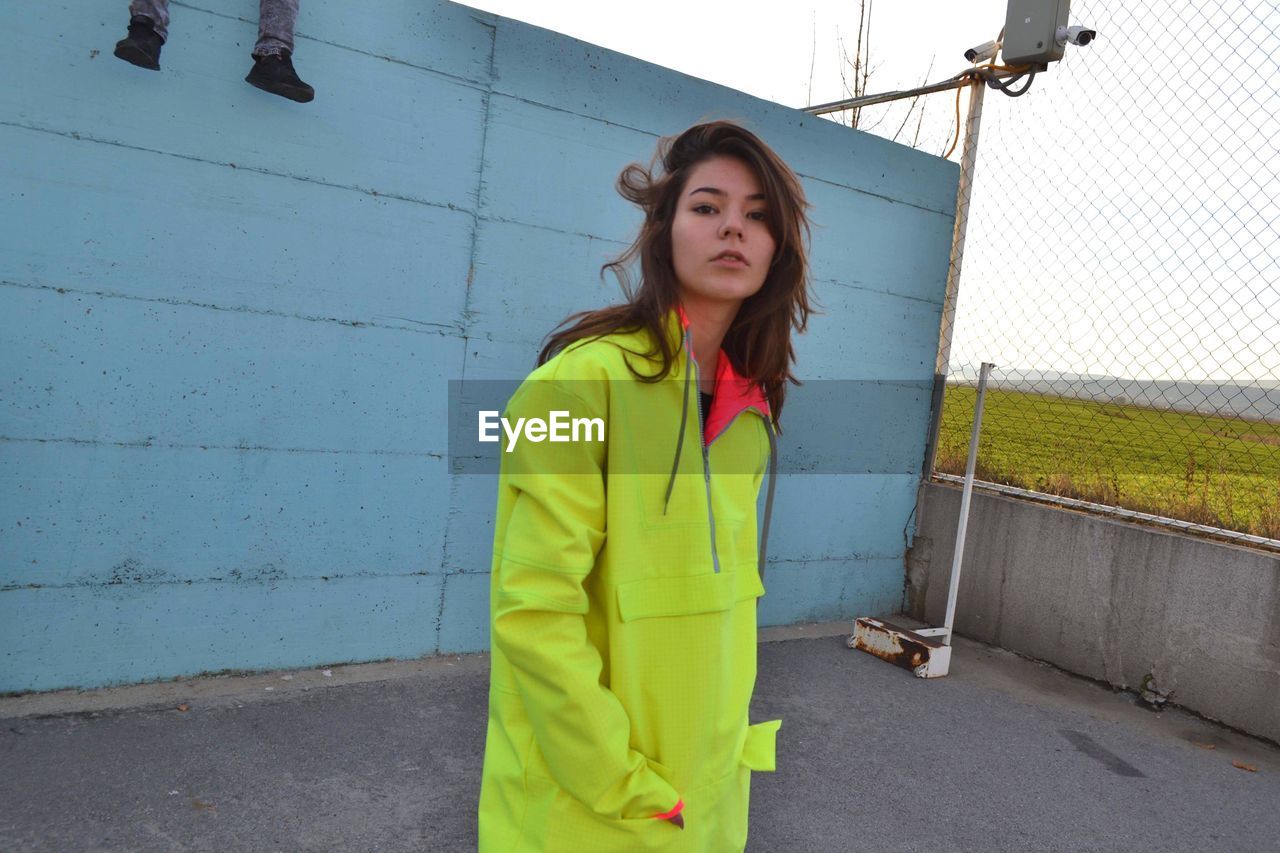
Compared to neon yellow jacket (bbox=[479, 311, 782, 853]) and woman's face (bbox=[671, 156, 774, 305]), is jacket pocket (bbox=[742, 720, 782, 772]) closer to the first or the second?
neon yellow jacket (bbox=[479, 311, 782, 853])

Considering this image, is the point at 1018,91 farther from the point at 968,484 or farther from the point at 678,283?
the point at 678,283

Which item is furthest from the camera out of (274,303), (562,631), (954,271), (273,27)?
(954,271)

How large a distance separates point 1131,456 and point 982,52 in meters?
2.49

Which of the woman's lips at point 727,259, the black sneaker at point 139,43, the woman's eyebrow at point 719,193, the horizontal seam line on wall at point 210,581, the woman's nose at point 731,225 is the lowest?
the horizontal seam line on wall at point 210,581

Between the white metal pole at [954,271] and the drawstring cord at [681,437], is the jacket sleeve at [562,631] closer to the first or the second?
the drawstring cord at [681,437]

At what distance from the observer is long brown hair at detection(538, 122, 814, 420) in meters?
1.24

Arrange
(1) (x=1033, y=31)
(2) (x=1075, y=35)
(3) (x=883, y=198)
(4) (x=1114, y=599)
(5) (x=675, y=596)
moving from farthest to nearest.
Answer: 1. (3) (x=883, y=198)
2. (1) (x=1033, y=31)
3. (2) (x=1075, y=35)
4. (4) (x=1114, y=599)
5. (5) (x=675, y=596)

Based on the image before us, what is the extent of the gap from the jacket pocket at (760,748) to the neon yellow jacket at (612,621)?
72 mm

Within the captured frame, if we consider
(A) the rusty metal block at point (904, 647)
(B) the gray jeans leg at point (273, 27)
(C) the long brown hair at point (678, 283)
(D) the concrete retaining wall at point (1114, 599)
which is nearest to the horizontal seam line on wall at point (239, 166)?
(B) the gray jeans leg at point (273, 27)

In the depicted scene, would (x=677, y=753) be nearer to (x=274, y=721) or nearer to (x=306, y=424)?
(x=274, y=721)

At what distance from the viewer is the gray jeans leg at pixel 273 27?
3.13m

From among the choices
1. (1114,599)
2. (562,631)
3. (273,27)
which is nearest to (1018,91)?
(1114,599)

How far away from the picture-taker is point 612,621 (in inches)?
44.1

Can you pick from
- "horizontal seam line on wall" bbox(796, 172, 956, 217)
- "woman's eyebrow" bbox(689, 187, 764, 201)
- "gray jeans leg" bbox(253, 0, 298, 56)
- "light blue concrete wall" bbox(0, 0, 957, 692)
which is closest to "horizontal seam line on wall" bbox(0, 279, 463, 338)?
"light blue concrete wall" bbox(0, 0, 957, 692)
